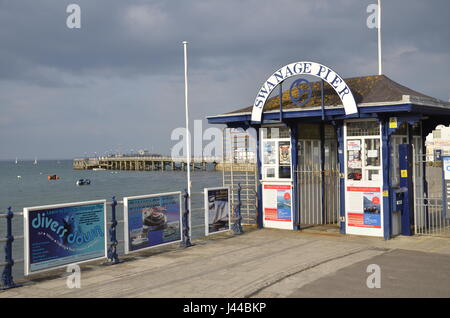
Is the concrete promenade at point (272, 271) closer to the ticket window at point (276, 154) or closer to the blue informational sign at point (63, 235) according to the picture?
the blue informational sign at point (63, 235)

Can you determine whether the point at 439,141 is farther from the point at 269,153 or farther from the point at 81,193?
Answer: the point at 269,153

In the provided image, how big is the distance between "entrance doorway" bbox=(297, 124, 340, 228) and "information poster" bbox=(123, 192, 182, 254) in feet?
13.3

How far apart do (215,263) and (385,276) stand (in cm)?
328

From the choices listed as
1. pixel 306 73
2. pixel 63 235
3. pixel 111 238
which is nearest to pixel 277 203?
pixel 306 73

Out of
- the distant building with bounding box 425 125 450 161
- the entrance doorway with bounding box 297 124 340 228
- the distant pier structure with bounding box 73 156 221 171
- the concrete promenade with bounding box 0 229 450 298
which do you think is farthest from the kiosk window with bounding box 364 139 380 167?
the distant pier structure with bounding box 73 156 221 171

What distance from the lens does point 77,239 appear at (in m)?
9.73

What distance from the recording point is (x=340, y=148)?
13359 millimetres

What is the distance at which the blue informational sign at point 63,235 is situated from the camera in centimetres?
893

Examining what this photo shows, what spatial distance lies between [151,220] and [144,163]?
13933cm

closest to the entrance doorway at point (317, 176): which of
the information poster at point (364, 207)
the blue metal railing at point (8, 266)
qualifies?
the information poster at point (364, 207)

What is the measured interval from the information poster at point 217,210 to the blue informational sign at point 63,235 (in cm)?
351

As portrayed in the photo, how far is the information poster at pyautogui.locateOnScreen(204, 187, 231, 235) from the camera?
13.2 m

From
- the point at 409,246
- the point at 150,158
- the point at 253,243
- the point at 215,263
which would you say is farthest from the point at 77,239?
the point at 150,158
